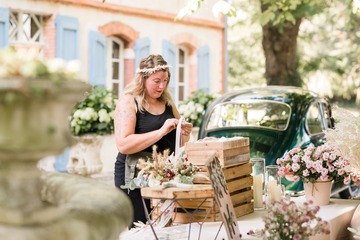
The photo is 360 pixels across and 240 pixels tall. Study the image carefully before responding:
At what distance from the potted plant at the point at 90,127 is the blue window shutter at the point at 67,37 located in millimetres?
1625

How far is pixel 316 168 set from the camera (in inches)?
164

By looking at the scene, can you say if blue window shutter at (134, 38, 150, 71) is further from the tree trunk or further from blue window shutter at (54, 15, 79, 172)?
the tree trunk

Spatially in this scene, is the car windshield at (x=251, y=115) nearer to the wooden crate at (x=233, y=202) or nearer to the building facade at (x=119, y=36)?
the building facade at (x=119, y=36)

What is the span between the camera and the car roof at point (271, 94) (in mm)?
8375

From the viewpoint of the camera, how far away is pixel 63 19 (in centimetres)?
1137

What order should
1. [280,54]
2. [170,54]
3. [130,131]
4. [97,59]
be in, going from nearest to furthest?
[130,131] < [97,59] < [280,54] < [170,54]

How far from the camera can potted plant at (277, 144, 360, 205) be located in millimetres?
4129

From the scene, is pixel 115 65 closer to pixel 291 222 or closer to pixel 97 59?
pixel 97 59

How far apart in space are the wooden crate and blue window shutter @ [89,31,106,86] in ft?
26.1

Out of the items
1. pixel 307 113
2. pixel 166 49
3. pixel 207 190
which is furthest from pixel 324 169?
pixel 166 49

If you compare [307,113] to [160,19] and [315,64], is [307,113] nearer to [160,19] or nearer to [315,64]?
[160,19]

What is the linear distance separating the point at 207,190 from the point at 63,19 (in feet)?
27.8

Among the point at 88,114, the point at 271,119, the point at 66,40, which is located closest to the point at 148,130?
the point at 271,119

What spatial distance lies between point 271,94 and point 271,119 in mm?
370
